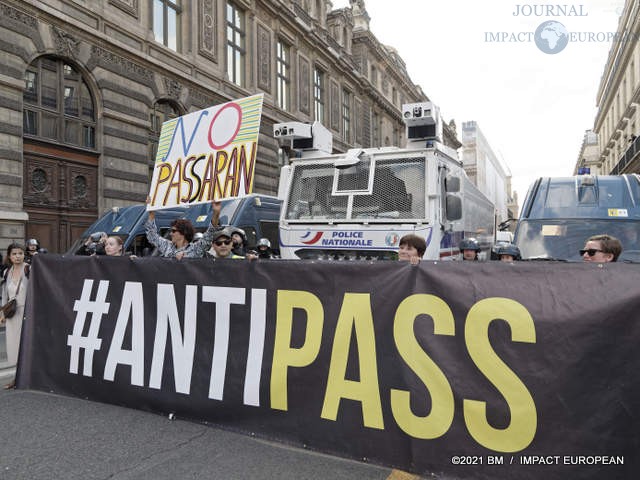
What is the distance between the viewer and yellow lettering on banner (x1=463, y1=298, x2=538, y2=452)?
3.22 metres

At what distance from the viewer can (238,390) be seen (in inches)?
167

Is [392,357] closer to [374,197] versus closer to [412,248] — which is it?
[412,248]

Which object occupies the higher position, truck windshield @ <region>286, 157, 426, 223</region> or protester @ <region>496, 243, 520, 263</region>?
truck windshield @ <region>286, 157, 426, 223</region>

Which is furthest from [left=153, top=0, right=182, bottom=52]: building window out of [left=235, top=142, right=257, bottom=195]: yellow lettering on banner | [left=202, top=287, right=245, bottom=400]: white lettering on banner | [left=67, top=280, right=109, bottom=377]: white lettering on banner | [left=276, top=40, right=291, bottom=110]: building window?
[left=202, top=287, right=245, bottom=400]: white lettering on banner

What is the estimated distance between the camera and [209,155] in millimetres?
5789

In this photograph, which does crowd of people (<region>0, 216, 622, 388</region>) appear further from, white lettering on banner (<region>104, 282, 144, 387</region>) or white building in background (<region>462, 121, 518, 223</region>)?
white building in background (<region>462, 121, 518, 223</region>)

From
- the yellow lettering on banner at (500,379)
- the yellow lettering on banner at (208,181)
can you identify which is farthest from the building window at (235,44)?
the yellow lettering on banner at (500,379)

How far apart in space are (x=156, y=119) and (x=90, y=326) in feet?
52.3

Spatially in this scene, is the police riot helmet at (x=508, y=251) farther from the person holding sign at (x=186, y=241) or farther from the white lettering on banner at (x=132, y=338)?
the white lettering on banner at (x=132, y=338)

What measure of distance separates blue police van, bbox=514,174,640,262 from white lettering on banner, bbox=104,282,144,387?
193 inches

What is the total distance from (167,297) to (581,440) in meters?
3.35

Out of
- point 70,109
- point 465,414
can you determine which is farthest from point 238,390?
point 70,109

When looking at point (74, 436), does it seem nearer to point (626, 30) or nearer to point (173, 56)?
point (173, 56)

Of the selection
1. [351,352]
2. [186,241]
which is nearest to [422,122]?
[186,241]
